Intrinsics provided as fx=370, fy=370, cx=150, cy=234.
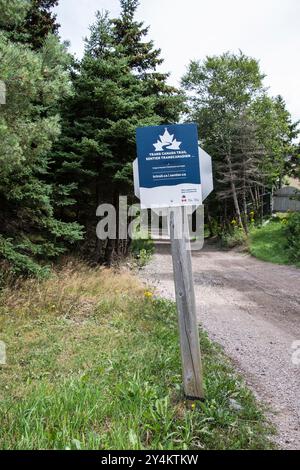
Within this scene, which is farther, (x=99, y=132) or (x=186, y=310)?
(x=99, y=132)

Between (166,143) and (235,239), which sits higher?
(166,143)

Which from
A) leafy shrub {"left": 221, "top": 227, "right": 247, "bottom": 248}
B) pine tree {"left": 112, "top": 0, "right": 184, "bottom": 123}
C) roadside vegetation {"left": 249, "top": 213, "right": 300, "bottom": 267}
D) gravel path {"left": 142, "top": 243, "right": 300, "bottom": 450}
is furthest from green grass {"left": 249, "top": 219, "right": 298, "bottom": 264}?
pine tree {"left": 112, "top": 0, "right": 184, "bottom": 123}

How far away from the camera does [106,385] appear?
4.03 m

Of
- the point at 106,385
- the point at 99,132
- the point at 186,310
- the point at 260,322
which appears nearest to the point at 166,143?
the point at 186,310

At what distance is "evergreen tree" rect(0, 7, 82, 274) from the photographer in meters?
6.12

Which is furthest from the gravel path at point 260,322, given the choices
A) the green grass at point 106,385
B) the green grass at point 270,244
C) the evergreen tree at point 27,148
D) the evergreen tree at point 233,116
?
the evergreen tree at point 233,116

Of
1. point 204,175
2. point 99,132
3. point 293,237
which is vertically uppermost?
point 99,132

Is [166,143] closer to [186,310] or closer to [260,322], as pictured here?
[186,310]

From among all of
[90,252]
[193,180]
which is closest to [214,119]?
[90,252]

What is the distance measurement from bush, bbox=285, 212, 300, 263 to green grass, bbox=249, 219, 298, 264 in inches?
9.5

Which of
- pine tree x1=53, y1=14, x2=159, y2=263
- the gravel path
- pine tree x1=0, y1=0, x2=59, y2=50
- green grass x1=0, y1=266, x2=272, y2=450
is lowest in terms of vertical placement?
the gravel path

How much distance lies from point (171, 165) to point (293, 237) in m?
14.7

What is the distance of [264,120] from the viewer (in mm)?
24469

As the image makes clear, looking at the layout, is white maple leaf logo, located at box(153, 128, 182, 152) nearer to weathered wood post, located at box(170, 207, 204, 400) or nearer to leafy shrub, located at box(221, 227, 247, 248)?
weathered wood post, located at box(170, 207, 204, 400)
